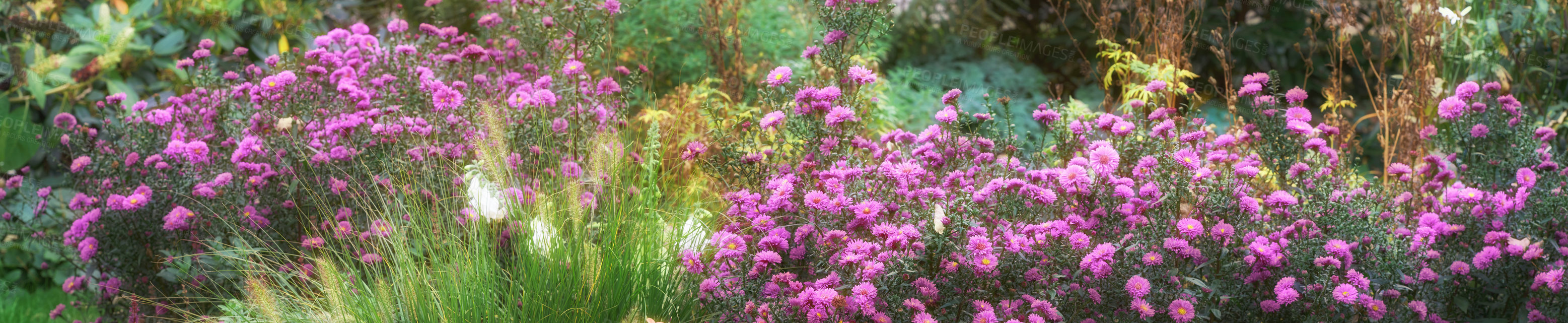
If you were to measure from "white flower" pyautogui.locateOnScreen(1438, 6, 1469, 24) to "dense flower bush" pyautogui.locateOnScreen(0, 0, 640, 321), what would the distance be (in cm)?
314

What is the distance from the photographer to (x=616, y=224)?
2.41m

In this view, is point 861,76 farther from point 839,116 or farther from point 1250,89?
point 1250,89

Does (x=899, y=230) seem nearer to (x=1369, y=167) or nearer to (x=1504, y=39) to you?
(x=1504, y=39)

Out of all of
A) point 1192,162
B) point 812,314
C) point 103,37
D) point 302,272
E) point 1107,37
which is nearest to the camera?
point 812,314

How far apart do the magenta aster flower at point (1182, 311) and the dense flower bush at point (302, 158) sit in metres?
1.42

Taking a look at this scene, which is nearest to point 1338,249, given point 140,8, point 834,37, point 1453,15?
point 834,37

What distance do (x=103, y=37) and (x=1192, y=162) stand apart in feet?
14.9

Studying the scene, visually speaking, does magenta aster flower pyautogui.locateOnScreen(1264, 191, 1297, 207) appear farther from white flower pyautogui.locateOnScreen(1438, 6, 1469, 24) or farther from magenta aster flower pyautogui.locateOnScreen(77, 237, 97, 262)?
magenta aster flower pyautogui.locateOnScreen(77, 237, 97, 262)

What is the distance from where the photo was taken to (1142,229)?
7.82 feet

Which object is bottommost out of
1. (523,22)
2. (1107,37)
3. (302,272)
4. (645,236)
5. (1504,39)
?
(302,272)

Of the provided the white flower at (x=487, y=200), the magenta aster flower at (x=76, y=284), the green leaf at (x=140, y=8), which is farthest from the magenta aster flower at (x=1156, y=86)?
the green leaf at (x=140, y=8)

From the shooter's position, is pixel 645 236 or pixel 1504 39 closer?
Result: pixel 645 236

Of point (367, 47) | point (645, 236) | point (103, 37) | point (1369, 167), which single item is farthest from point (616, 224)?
point (1369, 167)

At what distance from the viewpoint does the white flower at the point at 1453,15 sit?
3762 mm
